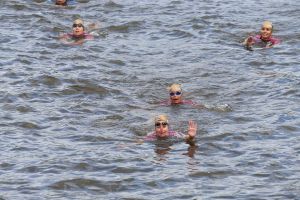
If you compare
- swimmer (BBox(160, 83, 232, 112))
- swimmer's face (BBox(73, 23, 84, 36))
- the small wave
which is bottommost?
swimmer (BBox(160, 83, 232, 112))

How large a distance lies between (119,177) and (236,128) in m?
4.00

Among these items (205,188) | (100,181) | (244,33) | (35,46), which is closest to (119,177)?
(100,181)

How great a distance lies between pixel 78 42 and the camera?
1037 inches

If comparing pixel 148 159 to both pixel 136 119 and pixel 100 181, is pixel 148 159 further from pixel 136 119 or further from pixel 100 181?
pixel 136 119

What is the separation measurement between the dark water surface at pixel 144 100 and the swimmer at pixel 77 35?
1.01 feet

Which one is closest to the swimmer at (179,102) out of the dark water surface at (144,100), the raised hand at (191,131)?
A: the dark water surface at (144,100)

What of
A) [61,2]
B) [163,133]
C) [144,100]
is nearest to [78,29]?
[61,2]

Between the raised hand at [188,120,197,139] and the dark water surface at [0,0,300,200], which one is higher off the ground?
the raised hand at [188,120,197,139]

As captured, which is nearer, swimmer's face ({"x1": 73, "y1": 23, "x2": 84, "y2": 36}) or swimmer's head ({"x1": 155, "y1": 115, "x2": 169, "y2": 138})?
swimmer's head ({"x1": 155, "y1": 115, "x2": 169, "y2": 138})

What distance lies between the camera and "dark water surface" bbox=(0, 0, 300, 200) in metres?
15.3

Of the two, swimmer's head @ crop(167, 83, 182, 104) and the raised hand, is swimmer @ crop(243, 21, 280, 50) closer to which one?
swimmer's head @ crop(167, 83, 182, 104)

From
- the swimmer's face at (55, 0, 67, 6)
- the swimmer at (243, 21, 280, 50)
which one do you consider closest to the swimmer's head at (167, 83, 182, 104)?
the swimmer at (243, 21, 280, 50)

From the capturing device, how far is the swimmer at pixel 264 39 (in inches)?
989

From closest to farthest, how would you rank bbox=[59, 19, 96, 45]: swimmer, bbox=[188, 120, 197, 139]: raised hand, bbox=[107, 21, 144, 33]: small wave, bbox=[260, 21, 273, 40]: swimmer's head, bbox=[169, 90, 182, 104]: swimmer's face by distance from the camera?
bbox=[188, 120, 197, 139]: raised hand < bbox=[169, 90, 182, 104]: swimmer's face < bbox=[260, 21, 273, 40]: swimmer's head < bbox=[59, 19, 96, 45]: swimmer < bbox=[107, 21, 144, 33]: small wave
